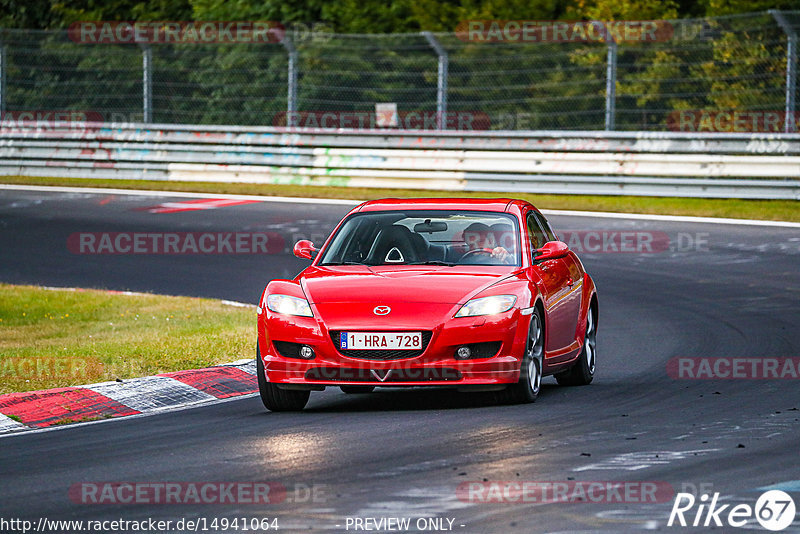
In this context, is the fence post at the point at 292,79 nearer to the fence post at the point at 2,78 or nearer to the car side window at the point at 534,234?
the fence post at the point at 2,78

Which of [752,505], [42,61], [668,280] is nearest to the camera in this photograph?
[752,505]

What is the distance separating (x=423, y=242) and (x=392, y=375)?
1581 millimetres

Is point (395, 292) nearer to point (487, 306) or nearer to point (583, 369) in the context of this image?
point (487, 306)

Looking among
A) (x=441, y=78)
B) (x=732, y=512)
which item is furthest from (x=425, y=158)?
(x=732, y=512)

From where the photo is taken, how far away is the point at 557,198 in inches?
957

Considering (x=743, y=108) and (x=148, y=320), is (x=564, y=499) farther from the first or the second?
(x=743, y=108)

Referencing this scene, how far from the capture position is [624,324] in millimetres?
13719

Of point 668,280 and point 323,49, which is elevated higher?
point 323,49

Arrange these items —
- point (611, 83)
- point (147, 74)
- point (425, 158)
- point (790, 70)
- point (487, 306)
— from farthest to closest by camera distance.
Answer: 1. point (147, 74)
2. point (425, 158)
3. point (611, 83)
4. point (790, 70)
5. point (487, 306)

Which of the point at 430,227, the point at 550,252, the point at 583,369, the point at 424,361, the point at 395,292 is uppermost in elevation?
the point at 430,227

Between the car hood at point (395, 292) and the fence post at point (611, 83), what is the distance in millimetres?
14006

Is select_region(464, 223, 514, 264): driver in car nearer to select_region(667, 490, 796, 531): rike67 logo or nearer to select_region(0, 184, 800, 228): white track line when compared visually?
select_region(667, 490, 796, 531): rike67 logo

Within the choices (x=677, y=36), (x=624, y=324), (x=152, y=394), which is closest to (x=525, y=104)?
(x=677, y=36)

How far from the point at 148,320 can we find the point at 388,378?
586 cm
